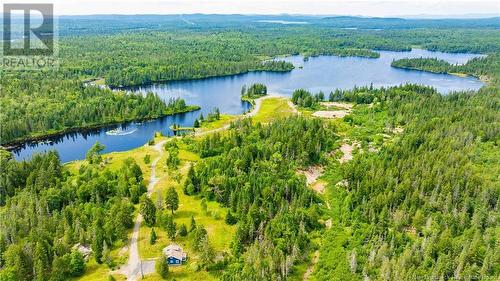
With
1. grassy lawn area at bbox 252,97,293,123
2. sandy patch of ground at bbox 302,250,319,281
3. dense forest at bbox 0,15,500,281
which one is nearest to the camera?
dense forest at bbox 0,15,500,281

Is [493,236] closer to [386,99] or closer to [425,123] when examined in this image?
[425,123]

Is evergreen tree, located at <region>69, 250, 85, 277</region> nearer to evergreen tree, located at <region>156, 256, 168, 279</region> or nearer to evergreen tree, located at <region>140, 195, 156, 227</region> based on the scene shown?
evergreen tree, located at <region>156, 256, 168, 279</region>

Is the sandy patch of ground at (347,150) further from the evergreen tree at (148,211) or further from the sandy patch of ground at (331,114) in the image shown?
the evergreen tree at (148,211)

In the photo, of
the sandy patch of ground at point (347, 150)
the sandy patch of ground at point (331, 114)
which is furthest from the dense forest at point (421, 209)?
the sandy patch of ground at point (331, 114)

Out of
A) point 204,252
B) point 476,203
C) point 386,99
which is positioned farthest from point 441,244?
point 386,99

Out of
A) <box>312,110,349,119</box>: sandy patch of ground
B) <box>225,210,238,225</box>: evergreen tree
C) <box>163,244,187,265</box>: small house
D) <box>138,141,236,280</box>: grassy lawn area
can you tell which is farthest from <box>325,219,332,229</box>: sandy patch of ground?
<box>312,110,349,119</box>: sandy patch of ground
